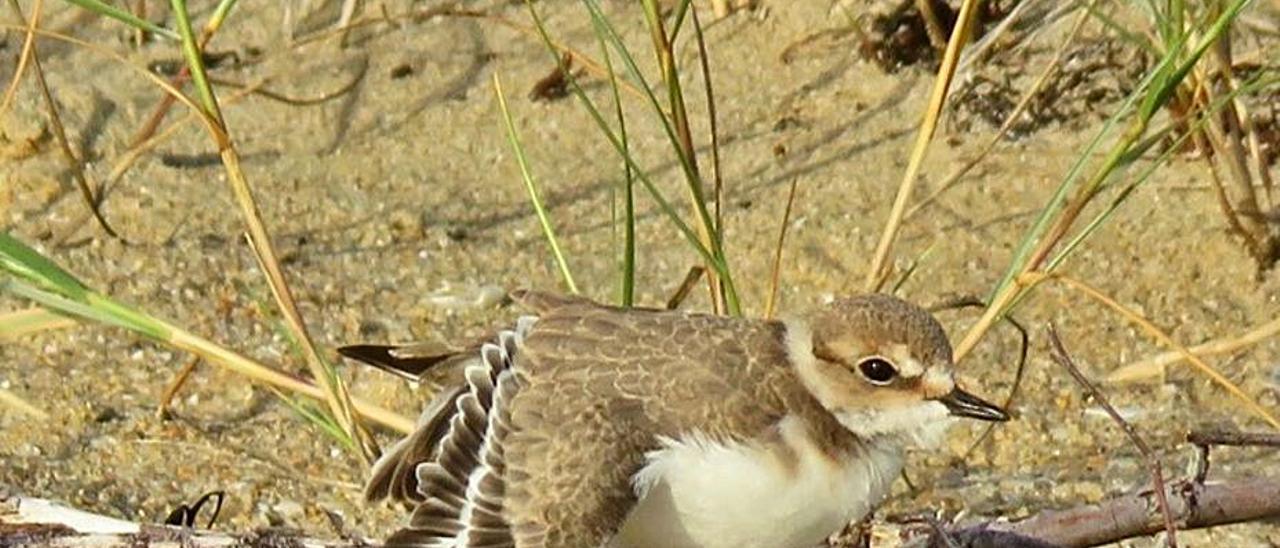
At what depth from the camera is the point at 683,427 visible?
414 cm

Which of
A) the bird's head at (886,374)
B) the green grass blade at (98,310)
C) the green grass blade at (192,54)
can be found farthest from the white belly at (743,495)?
the green grass blade at (192,54)

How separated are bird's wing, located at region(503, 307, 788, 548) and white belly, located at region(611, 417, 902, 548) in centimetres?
4

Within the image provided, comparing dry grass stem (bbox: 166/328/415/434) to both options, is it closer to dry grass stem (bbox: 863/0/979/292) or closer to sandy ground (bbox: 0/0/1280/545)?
sandy ground (bbox: 0/0/1280/545)

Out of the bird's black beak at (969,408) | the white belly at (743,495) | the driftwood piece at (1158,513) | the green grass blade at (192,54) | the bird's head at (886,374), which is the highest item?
the green grass blade at (192,54)

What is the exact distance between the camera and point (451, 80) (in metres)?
6.98

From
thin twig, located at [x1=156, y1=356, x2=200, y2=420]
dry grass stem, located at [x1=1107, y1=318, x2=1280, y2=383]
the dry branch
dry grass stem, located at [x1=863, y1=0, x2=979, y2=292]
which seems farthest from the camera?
thin twig, located at [x1=156, y1=356, x2=200, y2=420]

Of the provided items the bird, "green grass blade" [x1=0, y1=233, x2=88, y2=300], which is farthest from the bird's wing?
"green grass blade" [x1=0, y1=233, x2=88, y2=300]

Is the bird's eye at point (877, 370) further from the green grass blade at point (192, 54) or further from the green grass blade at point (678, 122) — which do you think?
the green grass blade at point (192, 54)

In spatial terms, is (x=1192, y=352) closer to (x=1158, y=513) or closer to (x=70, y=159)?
(x=1158, y=513)

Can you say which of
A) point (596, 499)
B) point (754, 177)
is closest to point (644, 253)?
point (754, 177)

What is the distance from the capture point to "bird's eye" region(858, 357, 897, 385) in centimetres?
423

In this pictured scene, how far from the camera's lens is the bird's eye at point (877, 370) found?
423cm

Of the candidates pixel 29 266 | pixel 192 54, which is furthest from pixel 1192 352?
pixel 29 266

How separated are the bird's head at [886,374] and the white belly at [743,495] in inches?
5.2
